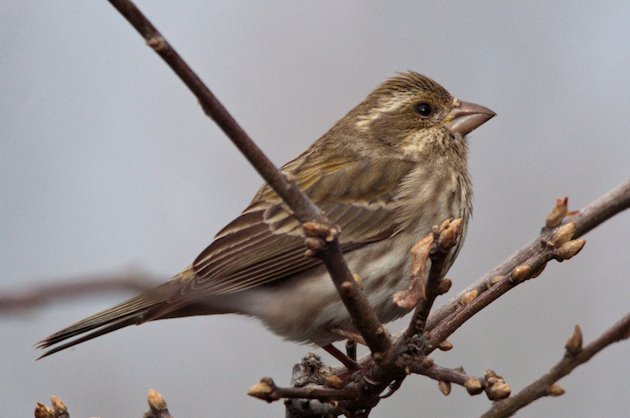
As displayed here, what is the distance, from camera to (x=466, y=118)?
5.47 metres

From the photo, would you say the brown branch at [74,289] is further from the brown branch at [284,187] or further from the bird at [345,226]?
the bird at [345,226]

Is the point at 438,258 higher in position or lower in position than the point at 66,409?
lower

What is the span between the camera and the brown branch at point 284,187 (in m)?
2.04

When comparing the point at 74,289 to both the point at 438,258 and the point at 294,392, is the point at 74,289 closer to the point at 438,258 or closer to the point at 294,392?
the point at 438,258

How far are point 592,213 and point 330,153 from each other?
1.99m

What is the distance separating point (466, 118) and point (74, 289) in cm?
392

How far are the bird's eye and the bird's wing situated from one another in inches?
18.1

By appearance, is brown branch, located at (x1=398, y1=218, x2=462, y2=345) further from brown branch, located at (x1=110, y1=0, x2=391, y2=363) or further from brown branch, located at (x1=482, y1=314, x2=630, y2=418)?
brown branch, located at (x1=482, y1=314, x2=630, y2=418)

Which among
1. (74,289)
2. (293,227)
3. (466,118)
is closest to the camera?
(74,289)

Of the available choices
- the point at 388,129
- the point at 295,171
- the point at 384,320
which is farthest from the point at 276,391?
the point at 388,129

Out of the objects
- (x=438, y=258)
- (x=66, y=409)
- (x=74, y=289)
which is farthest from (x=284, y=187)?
(x=66, y=409)

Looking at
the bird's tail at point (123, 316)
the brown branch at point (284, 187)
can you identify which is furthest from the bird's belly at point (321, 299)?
the brown branch at point (284, 187)

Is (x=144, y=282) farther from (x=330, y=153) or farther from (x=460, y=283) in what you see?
(x=460, y=283)

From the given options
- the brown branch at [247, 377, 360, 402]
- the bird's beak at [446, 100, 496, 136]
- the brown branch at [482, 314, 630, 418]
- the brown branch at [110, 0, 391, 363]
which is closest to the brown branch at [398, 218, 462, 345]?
the brown branch at [110, 0, 391, 363]
